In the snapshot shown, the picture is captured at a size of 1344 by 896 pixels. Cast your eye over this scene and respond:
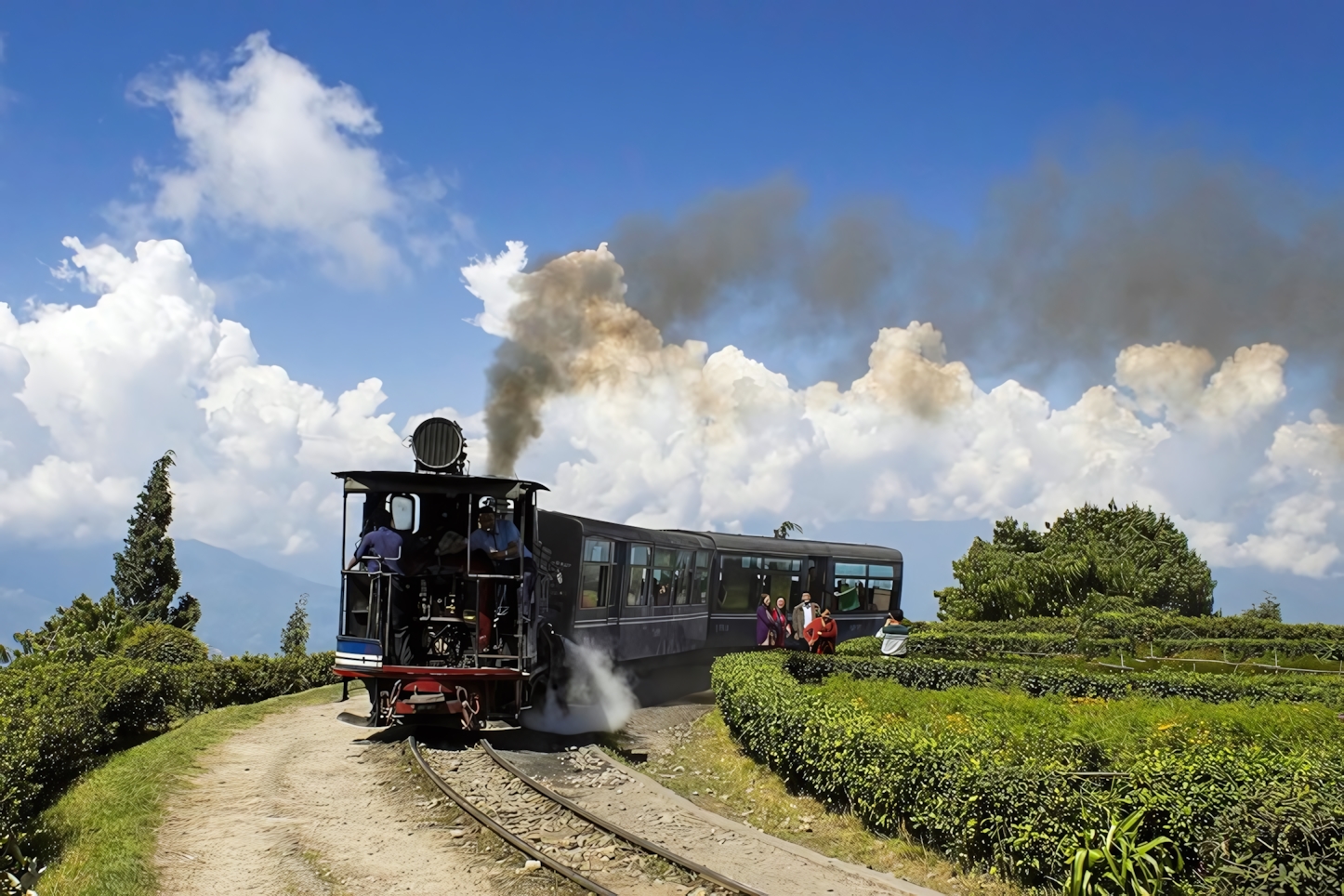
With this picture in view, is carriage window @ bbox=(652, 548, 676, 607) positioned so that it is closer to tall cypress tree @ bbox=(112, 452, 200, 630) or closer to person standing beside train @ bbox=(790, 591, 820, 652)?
person standing beside train @ bbox=(790, 591, 820, 652)

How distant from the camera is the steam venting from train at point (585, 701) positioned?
16.8 meters

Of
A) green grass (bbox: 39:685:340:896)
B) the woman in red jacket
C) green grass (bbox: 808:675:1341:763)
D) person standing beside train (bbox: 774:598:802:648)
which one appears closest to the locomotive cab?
green grass (bbox: 39:685:340:896)

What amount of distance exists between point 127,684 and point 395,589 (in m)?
4.65

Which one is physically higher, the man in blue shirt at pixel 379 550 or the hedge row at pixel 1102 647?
the man in blue shirt at pixel 379 550

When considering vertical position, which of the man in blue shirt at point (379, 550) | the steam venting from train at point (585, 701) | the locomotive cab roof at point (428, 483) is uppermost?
the locomotive cab roof at point (428, 483)

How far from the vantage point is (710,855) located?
31.8ft

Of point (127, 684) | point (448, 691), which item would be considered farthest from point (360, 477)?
point (127, 684)

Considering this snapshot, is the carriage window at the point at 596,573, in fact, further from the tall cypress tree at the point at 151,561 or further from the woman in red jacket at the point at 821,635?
the tall cypress tree at the point at 151,561

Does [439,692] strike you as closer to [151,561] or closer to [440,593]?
[440,593]

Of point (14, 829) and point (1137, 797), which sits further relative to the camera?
point (14, 829)

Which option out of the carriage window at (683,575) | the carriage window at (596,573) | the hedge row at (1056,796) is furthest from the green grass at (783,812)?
the carriage window at (683,575)

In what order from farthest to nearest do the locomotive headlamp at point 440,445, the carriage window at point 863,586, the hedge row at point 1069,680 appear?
the carriage window at point 863,586 → the hedge row at point 1069,680 → the locomotive headlamp at point 440,445

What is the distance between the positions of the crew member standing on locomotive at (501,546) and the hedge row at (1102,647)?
12958mm

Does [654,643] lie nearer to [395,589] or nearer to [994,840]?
[395,589]
